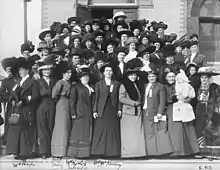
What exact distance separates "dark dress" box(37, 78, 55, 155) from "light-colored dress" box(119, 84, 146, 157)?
2.71ft

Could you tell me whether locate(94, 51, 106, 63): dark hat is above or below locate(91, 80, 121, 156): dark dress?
above

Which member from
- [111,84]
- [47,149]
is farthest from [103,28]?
[47,149]

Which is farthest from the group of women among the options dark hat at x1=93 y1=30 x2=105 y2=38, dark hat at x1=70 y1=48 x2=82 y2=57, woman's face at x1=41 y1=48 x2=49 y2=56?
dark hat at x1=93 y1=30 x2=105 y2=38

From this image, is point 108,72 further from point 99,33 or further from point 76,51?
point 99,33

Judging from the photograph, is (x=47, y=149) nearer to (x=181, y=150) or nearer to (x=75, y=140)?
(x=75, y=140)

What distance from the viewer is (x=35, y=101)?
18.5ft

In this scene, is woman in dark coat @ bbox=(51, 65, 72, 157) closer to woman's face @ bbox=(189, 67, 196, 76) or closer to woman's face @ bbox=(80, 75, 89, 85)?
woman's face @ bbox=(80, 75, 89, 85)

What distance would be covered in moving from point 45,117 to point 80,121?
416mm

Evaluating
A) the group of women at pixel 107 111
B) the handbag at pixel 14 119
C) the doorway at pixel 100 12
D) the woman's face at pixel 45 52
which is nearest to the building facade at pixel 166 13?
the doorway at pixel 100 12

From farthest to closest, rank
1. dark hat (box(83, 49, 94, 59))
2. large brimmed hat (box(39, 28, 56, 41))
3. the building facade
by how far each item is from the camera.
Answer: the building facade, large brimmed hat (box(39, 28, 56, 41)), dark hat (box(83, 49, 94, 59))

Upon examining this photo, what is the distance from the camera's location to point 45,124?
561 centimetres

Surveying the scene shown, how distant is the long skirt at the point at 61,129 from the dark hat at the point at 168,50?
147cm

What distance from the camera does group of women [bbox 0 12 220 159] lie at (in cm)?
553

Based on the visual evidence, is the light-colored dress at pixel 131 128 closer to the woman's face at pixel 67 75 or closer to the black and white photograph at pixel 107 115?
the black and white photograph at pixel 107 115
